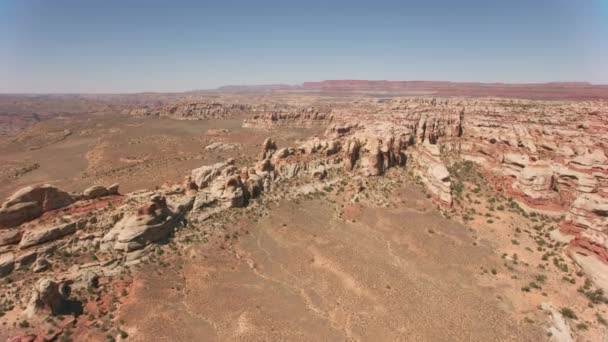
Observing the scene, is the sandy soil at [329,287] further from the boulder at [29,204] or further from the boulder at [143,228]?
the boulder at [29,204]

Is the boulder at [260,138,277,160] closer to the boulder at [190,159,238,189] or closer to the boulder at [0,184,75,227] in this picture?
the boulder at [190,159,238,189]

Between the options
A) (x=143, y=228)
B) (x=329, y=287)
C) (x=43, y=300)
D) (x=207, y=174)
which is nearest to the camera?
(x=43, y=300)

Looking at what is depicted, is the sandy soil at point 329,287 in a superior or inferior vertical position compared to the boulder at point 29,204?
inferior

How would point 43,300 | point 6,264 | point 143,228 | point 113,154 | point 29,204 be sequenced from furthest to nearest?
point 113,154 < point 143,228 < point 29,204 < point 6,264 < point 43,300

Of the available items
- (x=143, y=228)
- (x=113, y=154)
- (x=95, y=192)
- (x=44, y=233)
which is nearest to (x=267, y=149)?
(x=95, y=192)

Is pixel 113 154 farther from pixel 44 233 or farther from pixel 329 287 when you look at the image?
pixel 329 287

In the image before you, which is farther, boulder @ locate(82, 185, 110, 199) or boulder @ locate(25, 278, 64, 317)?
boulder @ locate(82, 185, 110, 199)

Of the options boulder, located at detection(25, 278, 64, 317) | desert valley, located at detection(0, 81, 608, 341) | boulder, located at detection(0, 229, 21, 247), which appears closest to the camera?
boulder, located at detection(25, 278, 64, 317)

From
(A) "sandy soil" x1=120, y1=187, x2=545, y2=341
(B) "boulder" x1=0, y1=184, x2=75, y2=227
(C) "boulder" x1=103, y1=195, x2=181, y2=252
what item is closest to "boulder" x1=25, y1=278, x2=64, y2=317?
(A) "sandy soil" x1=120, y1=187, x2=545, y2=341

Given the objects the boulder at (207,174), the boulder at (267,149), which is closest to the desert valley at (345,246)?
the boulder at (207,174)

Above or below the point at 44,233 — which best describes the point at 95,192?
above

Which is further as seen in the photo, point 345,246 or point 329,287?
point 345,246

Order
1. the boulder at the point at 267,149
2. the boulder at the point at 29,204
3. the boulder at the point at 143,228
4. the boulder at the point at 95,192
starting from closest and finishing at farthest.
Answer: the boulder at the point at 29,204 → the boulder at the point at 143,228 → the boulder at the point at 95,192 → the boulder at the point at 267,149

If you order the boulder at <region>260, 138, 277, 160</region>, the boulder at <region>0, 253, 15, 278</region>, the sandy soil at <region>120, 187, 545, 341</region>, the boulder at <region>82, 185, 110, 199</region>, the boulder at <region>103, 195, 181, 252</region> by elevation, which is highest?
the boulder at <region>260, 138, 277, 160</region>
